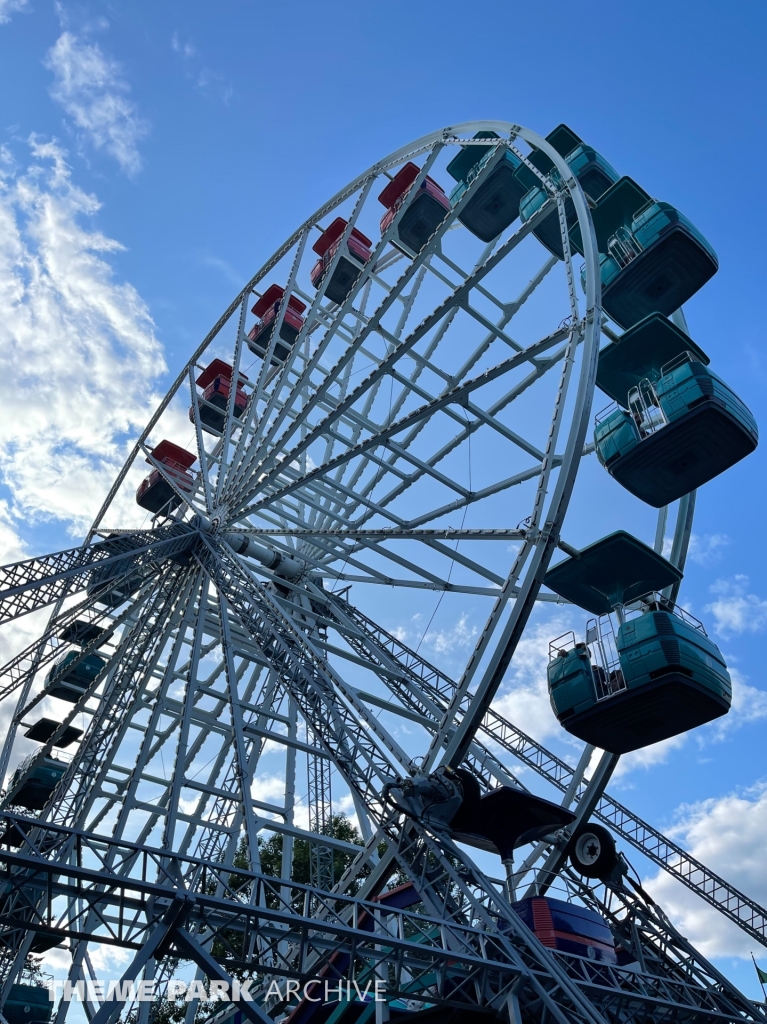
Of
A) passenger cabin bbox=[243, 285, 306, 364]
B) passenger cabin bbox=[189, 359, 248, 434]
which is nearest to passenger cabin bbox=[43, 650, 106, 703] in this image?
passenger cabin bbox=[189, 359, 248, 434]

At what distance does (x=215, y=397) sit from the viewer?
25.4m

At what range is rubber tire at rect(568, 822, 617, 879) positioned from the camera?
1431cm

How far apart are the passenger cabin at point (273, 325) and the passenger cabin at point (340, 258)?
122cm

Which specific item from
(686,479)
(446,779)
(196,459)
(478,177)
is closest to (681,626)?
(686,479)

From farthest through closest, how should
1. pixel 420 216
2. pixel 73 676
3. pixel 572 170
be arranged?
pixel 73 676 → pixel 420 216 → pixel 572 170

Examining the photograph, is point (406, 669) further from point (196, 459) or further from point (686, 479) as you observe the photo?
point (196, 459)

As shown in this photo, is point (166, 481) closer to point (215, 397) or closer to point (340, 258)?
point (215, 397)

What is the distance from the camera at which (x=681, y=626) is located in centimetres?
1352

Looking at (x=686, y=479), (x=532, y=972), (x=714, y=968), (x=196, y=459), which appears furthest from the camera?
(x=196, y=459)

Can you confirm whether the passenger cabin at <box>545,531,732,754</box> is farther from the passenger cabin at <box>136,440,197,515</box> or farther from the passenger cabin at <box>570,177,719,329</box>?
the passenger cabin at <box>136,440,197,515</box>

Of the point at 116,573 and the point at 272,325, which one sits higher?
the point at 272,325

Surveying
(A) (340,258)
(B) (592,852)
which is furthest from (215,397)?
(B) (592,852)

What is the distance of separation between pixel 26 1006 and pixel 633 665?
16236mm

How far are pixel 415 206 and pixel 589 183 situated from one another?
411cm
